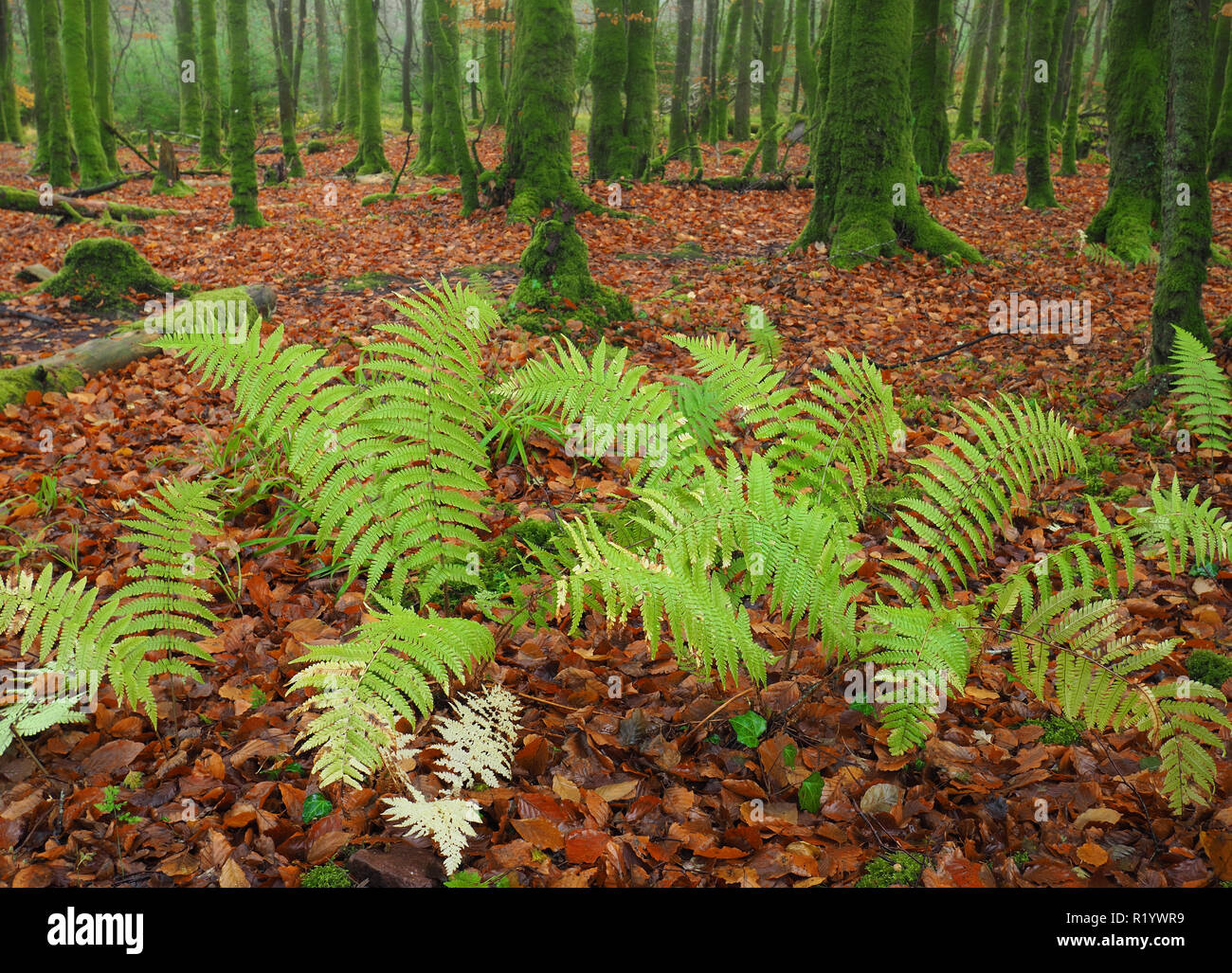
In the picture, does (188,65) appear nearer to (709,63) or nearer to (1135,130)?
(709,63)

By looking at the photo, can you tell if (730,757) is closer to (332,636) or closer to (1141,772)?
(1141,772)

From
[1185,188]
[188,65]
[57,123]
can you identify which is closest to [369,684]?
[1185,188]

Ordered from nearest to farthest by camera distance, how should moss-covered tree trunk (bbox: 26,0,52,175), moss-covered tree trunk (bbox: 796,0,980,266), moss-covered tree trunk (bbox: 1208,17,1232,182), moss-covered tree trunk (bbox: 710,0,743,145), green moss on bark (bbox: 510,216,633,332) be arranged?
green moss on bark (bbox: 510,216,633,332) → moss-covered tree trunk (bbox: 796,0,980,266) → moss-covered tree trunk (bbox: 1208,17,1232,182) → moss-covered tree trunk (bbox: 26,0,52,175) → moss-covered tree trunk (bbox: 710,0,743,145)

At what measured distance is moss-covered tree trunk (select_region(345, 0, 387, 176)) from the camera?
16656 mm

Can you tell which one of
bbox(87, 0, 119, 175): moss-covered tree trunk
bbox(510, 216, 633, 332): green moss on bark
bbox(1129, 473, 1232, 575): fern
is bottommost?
bbox(1129, 473, 1232, 575): fern

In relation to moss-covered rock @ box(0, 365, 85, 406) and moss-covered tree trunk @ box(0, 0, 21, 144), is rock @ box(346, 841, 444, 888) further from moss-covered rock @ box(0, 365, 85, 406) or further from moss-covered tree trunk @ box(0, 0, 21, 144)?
moss-covered tree trunk @ box(0, 0, 21, 144)

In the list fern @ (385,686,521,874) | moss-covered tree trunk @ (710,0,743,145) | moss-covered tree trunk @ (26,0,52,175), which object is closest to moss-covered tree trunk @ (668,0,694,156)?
moss-covered tree trunk @ (710,0,743,145)

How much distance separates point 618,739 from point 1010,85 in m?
16.1

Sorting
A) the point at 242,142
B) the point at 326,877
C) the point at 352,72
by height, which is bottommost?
the point at 326,877

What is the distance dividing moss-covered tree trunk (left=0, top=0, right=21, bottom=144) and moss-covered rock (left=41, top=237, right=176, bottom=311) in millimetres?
17822

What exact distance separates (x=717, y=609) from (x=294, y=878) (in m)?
1.23

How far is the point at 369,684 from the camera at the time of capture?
1881 millimetres

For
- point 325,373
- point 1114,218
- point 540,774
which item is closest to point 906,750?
A: point 540,774

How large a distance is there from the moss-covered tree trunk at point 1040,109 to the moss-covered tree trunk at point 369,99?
508 inches
